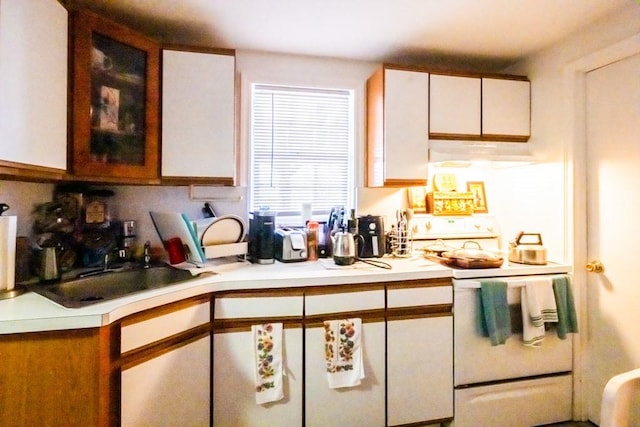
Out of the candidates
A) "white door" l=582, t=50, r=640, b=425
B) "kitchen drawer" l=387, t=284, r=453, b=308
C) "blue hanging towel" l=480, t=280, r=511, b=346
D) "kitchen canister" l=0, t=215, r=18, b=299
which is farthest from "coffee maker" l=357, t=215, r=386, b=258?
"kitchen canister" l=0, t=215, r=18, b=299

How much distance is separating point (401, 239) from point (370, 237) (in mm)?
226

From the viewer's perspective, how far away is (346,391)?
1830mm

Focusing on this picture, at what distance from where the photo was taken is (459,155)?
2258 millimetres

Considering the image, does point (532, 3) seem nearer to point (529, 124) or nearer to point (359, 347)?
point (529, 124)

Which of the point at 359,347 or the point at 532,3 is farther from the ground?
the point at 532,3

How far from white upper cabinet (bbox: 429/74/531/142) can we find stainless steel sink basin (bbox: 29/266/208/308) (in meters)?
1.81

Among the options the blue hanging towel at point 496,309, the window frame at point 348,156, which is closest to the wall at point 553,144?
the blue hanging towel at point 496,309

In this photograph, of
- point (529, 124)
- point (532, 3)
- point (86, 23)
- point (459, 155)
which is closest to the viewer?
point (86, 23)

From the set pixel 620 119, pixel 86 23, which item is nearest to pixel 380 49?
pixel 620 119

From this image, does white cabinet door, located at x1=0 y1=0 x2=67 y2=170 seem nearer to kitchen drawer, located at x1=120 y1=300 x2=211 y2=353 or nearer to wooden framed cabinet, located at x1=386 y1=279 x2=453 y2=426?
kitchen drawer, located at x1=120 y1=300 x2=211 y2=353

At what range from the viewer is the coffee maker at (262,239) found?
2.09m

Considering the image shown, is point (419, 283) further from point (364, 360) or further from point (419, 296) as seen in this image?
point (364, 360)

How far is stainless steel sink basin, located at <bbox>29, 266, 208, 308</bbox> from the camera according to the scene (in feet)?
4.50

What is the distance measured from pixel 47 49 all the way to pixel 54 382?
1.29 m
